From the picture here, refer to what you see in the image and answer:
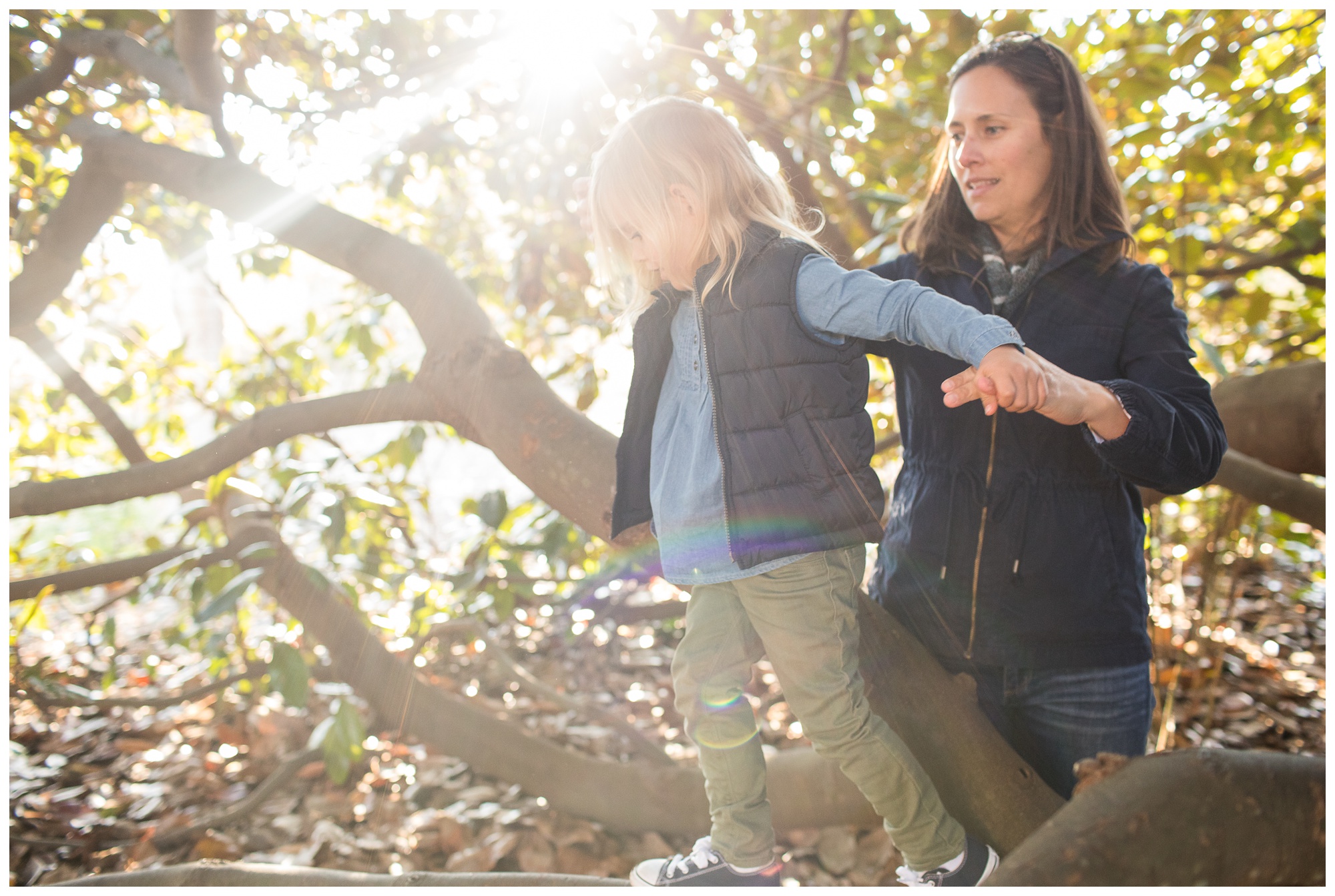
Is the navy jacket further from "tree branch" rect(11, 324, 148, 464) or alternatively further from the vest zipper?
"tree branch" rect(11, 324, 148, 464)

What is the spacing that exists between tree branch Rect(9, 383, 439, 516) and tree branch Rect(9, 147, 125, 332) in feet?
2.34

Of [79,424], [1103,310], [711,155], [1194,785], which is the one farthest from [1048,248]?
[79,424]

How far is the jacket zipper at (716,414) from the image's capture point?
1.30 meters

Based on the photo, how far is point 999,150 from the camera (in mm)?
1378

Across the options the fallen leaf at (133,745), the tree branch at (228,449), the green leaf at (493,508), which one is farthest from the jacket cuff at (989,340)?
the fallen leaf at (133,745)

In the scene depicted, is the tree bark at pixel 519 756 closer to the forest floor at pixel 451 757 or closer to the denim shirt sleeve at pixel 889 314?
the forest floor at pixel 451 757

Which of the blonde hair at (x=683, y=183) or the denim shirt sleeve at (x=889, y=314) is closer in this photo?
the denim shirt sleeve at (x=889, y=314)

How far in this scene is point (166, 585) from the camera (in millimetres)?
2076

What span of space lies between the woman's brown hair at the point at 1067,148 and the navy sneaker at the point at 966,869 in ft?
3.19

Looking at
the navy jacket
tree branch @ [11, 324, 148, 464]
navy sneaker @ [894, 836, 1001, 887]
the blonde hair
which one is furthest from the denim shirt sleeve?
tree branch @ [11, 324, 148, 464]

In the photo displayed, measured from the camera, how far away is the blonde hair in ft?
4.48

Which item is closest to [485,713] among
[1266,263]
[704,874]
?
[704,874]

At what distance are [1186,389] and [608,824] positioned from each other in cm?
176

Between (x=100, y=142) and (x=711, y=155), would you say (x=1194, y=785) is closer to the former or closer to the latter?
(x=711, y=155)
